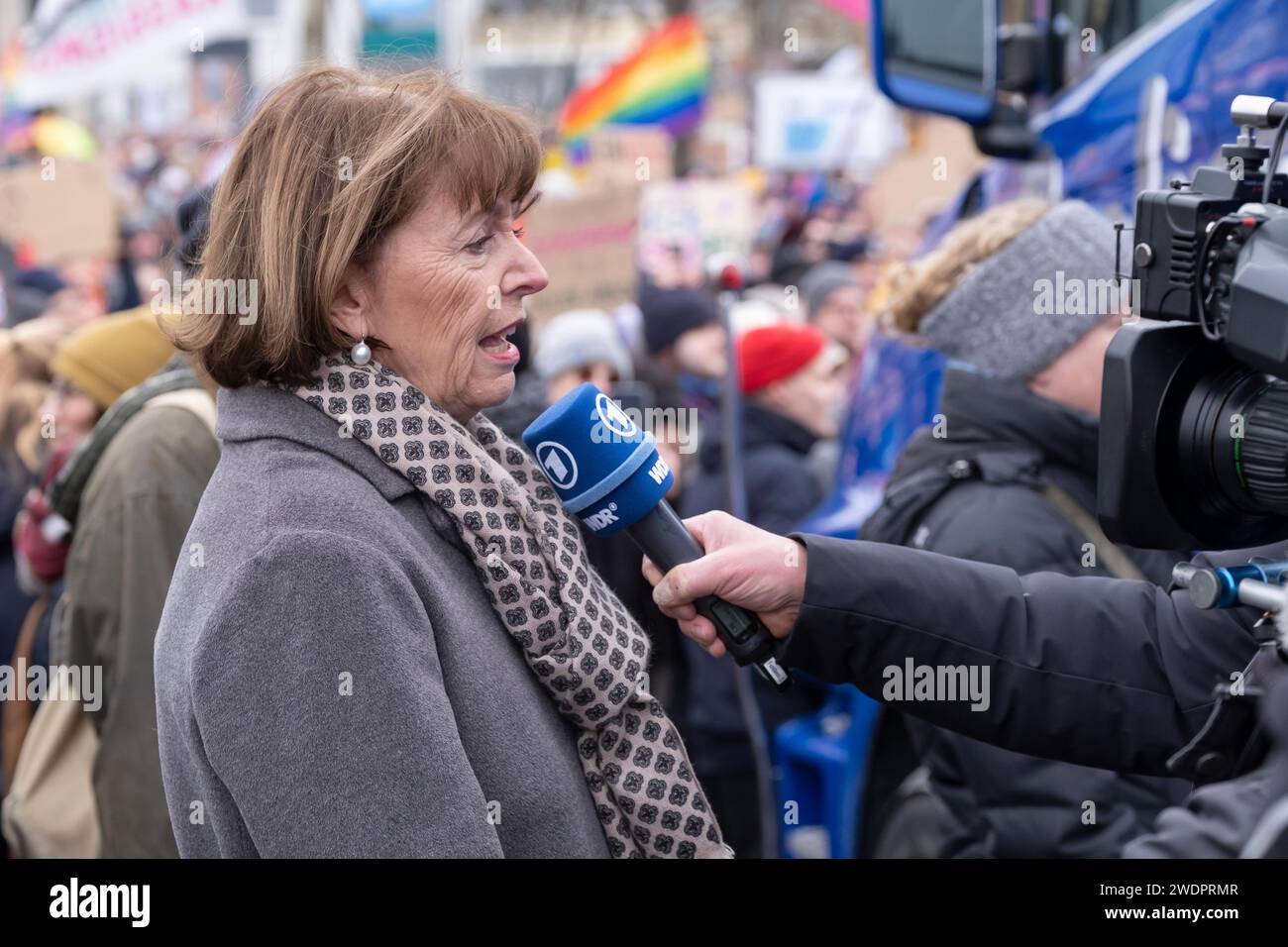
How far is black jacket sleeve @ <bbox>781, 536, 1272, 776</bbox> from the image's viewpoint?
7.27ft

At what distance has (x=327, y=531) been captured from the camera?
70.0 inches

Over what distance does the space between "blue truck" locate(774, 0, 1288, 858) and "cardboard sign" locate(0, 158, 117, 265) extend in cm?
487

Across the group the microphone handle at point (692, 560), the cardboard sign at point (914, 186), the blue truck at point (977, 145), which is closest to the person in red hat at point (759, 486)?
the blue truck at point (977, 145)

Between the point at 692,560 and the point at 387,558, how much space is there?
0.49 metres

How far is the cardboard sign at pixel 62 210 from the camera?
7918mm

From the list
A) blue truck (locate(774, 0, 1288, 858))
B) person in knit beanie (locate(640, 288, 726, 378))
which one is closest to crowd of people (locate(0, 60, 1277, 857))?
blue truck (locate(774, 0, 1288, 858))

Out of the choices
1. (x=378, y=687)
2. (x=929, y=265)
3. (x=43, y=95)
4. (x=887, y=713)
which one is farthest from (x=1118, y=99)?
(x=43, y=95)

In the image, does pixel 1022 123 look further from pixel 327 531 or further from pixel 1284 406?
pixel 327 531

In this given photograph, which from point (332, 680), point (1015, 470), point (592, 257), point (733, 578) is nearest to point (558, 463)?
point (733, 578)

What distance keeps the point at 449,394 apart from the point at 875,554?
0.68 m

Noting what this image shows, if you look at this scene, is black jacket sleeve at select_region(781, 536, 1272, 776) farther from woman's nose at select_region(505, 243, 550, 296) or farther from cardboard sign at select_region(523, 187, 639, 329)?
cardboard sign at select_region(523, 187, 639, 329)

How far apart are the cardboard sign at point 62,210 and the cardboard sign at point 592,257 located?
9.54 ft

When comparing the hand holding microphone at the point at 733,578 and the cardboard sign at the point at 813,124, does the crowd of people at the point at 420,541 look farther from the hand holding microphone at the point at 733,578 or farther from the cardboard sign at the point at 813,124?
the cardboard sign at the point at 813,124

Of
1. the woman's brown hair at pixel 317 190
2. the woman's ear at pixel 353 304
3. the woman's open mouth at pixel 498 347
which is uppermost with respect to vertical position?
the woman's brown hair at pixel 317 190
